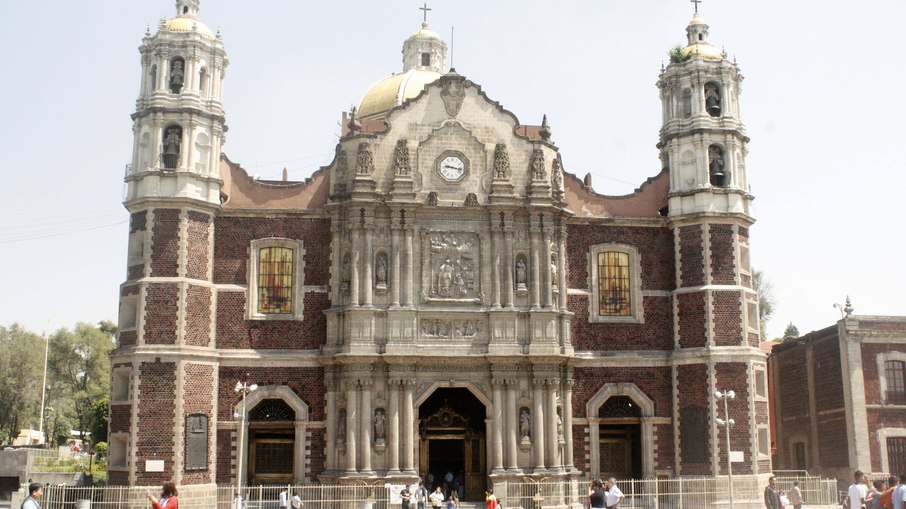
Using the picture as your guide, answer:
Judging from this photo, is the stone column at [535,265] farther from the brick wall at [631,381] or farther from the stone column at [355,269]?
the stone column at [355,269]

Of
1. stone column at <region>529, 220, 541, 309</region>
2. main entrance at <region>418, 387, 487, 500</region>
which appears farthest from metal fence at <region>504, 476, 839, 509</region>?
stone column at <region>529, 220, 541, 309</region>

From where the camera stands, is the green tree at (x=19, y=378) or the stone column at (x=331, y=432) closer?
the stone column at (x=331, y=432)

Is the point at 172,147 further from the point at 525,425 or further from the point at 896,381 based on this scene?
the point at 896,381

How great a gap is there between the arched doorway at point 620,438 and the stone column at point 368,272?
391 inches

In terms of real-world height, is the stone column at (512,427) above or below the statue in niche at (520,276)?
below

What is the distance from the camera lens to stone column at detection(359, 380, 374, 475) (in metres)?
37.3

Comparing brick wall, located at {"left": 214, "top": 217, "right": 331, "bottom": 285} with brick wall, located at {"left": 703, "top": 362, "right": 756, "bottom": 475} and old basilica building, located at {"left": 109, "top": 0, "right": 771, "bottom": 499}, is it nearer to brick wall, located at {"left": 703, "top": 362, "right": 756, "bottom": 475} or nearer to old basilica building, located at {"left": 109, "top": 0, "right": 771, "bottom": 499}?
old basilica building, located at {"left": 109, "top": 0, "right": 771, "bottom": 499}

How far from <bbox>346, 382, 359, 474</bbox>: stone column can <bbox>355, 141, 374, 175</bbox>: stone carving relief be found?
25.9 ft

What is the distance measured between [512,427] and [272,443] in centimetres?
887

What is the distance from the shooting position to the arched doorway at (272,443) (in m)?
38.7

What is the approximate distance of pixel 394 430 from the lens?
37625mm

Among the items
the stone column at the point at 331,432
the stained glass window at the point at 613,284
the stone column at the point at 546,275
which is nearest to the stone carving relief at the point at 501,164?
the stone column at the point at 546,275

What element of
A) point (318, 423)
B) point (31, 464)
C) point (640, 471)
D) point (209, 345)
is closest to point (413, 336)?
point (318, 423)

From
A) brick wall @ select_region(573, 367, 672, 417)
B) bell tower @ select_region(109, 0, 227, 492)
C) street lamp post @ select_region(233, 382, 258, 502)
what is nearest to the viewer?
street lamp post @ select_region(233, 382, 258, 502)
